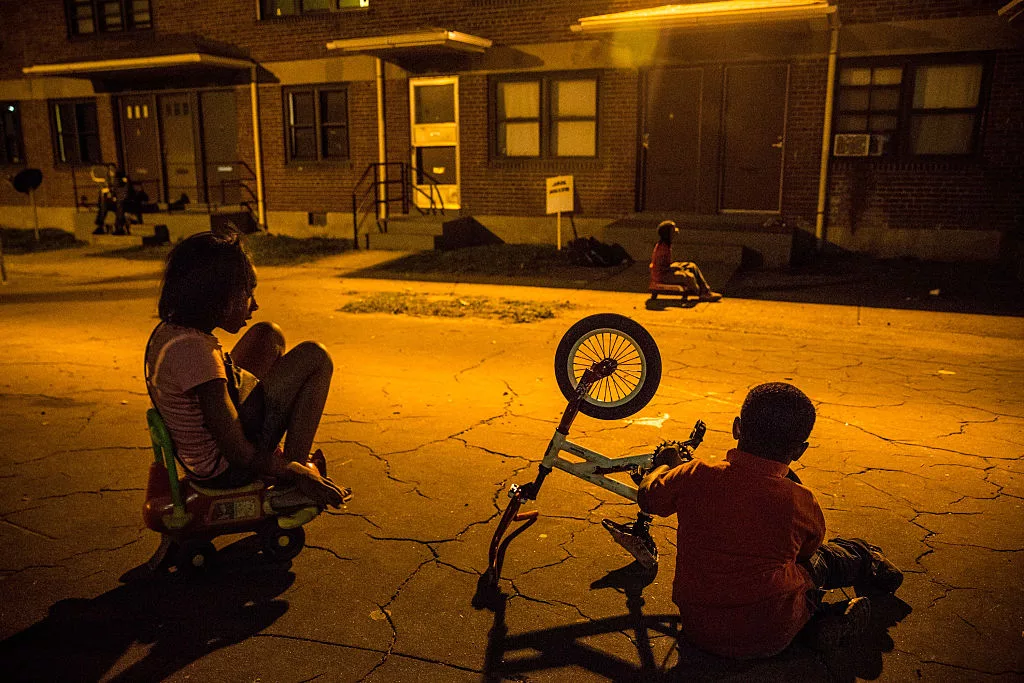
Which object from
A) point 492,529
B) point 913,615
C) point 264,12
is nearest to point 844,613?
point 913,615

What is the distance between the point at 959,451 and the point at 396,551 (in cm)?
380

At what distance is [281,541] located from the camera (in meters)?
3.72

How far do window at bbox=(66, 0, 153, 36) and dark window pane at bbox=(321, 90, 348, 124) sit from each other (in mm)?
5742

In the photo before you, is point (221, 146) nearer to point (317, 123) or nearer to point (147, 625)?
point (317, 123)

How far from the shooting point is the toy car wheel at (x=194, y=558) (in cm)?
359

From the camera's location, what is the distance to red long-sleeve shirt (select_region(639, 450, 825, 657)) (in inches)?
106

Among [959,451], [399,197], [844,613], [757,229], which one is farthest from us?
[399,197]

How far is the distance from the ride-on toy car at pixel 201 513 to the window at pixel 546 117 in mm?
13341

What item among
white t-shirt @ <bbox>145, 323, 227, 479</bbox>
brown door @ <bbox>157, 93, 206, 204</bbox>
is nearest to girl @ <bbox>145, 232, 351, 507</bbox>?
white t-shirt @ <bbox>145, 323, 227, 479</bbox>

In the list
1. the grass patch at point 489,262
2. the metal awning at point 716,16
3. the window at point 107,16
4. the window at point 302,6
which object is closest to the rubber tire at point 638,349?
the grass patch at point 489,262

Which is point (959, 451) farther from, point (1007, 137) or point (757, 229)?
point (1007, 137)

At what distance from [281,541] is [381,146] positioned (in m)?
15.0

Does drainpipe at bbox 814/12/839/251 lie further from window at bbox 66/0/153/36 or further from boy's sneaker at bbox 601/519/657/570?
window at bbox 66/0/153/36

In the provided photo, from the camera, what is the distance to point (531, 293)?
1167 cm
